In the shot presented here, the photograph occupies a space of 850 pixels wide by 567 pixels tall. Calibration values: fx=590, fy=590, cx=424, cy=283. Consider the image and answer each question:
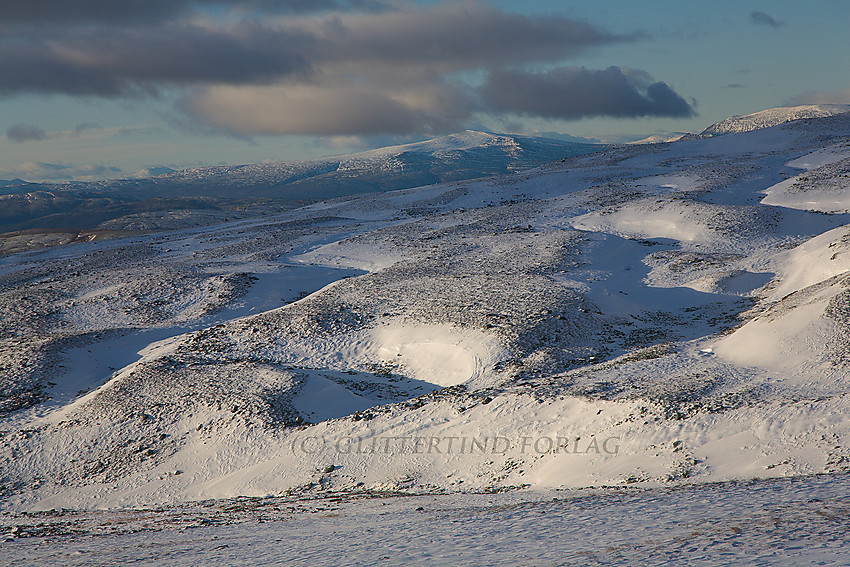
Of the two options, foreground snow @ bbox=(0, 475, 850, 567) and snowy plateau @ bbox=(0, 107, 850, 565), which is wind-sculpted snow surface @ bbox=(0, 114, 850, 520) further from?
foreground snow @ bbox=(0, 475, 850, 567)

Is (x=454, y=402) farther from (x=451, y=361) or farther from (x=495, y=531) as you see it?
(x=495, y=531)

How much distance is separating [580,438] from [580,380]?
544 centimetres

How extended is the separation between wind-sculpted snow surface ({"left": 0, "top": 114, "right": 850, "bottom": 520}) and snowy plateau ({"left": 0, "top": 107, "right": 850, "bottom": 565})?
147mm

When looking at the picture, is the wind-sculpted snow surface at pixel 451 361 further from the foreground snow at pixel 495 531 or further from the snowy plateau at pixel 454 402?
the foreground snow at pixel 495 531

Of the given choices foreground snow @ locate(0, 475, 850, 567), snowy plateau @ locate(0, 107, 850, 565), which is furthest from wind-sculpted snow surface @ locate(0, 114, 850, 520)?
foreground snow @ locate(0, 475, 850, 567)

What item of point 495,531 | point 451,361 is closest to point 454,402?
point 451,361

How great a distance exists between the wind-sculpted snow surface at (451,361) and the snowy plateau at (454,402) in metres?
0.15

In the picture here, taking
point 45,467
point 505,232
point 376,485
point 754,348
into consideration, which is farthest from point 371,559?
point 505,232

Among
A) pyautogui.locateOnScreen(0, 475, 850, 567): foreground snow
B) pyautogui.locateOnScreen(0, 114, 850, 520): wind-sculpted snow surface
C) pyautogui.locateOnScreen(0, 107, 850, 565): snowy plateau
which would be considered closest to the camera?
pyautogui.locateOnScreen(0, 475, 850, 567): foreground snow

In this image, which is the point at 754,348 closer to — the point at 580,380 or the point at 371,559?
the point at 580,380

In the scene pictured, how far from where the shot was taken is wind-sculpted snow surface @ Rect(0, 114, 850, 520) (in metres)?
21.3

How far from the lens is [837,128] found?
100938 millimetres

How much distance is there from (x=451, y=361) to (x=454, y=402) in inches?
255

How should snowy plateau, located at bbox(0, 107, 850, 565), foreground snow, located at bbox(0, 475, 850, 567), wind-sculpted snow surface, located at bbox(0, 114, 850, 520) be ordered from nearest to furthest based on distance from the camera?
foreground snow, located at bbox(0, 475, 850, 567)
snowy plateau, located at bbox(0, 107, 850, 565)
wind-sculpted snow surface, located at bbox(0, 114, 850, 520)
